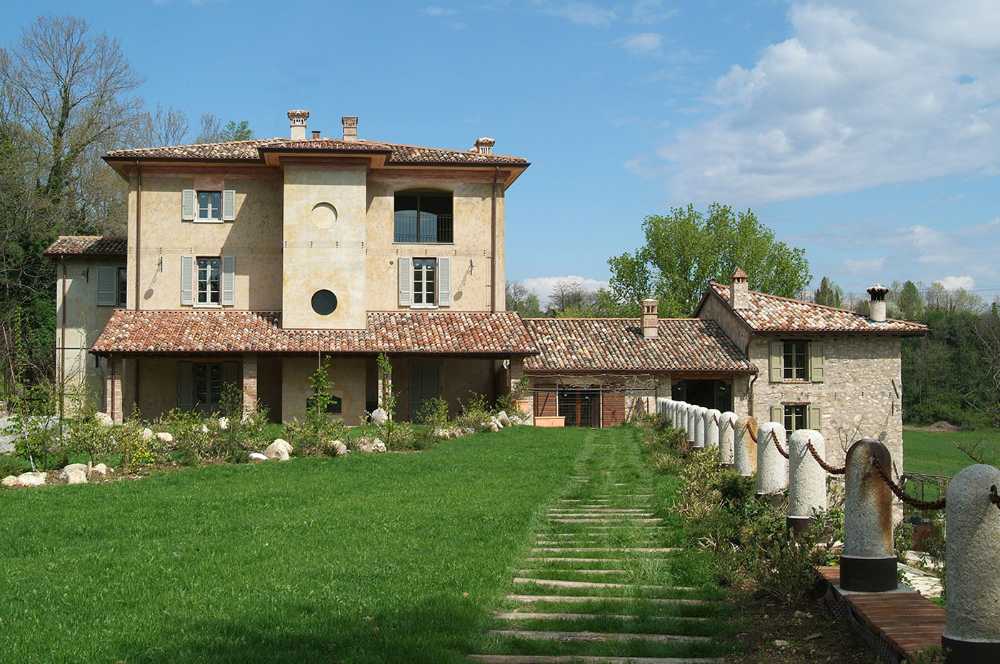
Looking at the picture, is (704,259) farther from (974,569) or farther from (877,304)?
(974,569)

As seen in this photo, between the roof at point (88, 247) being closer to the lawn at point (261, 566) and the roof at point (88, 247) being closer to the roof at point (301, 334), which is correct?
the roof at point (301, 334)

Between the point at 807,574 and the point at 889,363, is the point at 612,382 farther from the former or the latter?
the point at 807,574

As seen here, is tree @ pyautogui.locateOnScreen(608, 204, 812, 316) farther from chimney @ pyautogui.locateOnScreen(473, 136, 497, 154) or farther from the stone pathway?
the stone pathway

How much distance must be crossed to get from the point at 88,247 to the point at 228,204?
532 centimetres

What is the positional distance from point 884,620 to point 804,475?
7.72 feet

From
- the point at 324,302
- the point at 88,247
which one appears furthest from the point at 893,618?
the point at 88,247

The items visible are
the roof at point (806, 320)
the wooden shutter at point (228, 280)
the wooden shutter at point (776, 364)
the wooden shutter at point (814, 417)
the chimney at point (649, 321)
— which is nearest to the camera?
the wooden shutter at point (228, 280)

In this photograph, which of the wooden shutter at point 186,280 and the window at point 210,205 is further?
the window at point 210,205

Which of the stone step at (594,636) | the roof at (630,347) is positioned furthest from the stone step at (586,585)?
the roof at (630,347)

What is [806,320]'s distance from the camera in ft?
112

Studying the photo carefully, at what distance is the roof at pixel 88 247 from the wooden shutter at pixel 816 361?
2307 centimetres

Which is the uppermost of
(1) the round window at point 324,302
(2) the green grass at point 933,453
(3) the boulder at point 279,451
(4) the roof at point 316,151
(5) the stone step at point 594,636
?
(4) the roof at point 316,151

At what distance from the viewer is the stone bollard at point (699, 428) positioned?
1683cm

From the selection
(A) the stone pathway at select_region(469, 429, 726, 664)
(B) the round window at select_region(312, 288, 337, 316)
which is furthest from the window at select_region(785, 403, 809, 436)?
(A) the stone pathway at select_region(469, 429, 726, 664)
